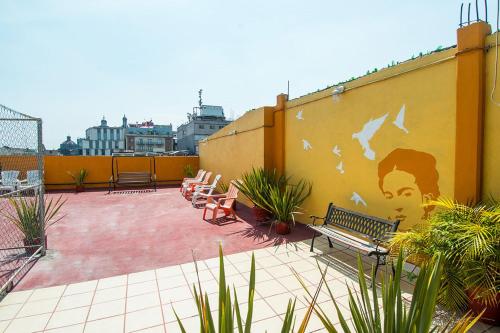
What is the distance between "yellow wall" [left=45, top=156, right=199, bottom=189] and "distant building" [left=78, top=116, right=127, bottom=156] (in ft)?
286

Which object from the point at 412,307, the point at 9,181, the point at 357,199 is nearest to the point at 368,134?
the point at 357,199

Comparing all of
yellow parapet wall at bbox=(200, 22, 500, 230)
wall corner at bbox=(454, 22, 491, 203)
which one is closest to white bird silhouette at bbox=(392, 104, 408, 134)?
yellow parapet wall at bbox=(200, 22, 500, 230)

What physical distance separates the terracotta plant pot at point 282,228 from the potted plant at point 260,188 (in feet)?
1.62

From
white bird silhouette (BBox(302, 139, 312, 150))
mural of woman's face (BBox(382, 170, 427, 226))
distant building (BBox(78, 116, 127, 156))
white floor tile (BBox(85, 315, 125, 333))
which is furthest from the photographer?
distant building (BBox(78, 116, 127, 156))

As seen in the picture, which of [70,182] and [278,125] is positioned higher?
[278,125]

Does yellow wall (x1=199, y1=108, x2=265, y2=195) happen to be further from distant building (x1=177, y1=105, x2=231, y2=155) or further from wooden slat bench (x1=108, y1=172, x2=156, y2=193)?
distant building (x1=177, y1=105, x2=231, y2=155)

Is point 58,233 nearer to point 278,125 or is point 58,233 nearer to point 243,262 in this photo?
point 243,262

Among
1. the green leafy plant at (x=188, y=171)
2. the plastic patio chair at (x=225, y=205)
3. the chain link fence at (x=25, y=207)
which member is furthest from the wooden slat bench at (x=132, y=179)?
the chain link fence at (x=25, y=207)

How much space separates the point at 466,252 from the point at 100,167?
15.5 meters

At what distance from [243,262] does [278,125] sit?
4.39 meters

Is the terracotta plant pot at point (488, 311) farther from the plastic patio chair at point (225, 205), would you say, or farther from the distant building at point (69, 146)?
the distant building at point (69, 146)

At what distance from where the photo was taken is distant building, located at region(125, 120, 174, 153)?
223ft

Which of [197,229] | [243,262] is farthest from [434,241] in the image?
[197,229]

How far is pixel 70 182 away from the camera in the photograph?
13523 millimetres
